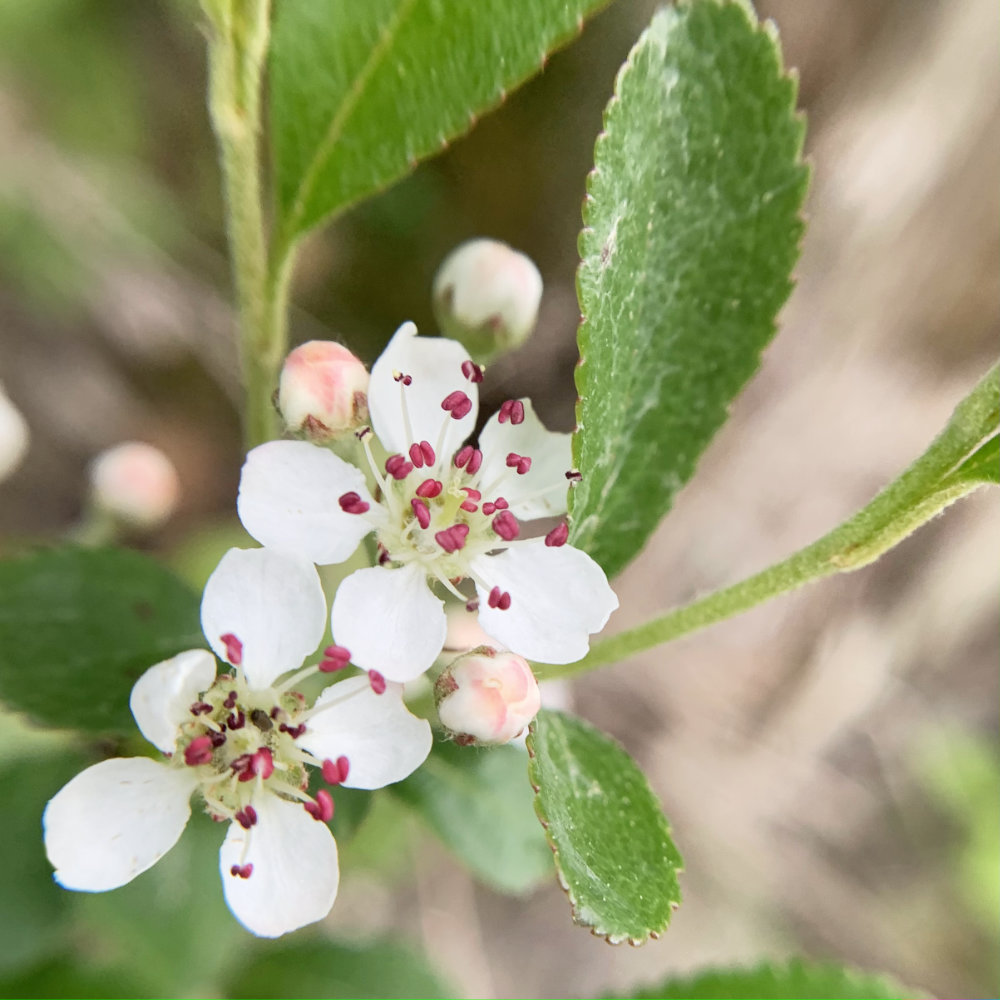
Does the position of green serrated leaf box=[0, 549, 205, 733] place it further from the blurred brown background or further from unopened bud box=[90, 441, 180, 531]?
the blurred brown background

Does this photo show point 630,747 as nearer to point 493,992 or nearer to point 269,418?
point 493,992

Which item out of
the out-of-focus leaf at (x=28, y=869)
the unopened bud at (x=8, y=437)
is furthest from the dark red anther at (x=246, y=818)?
the unopened bud at (x=8, y=437)

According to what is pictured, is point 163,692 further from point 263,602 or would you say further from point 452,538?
point 452,538

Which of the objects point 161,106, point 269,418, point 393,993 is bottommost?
point 393,993

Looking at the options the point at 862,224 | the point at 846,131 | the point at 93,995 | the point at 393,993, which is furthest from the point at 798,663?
the point at 93,995

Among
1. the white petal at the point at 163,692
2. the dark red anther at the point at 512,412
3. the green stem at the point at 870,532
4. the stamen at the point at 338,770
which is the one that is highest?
the dark red anther at the point at 512,412

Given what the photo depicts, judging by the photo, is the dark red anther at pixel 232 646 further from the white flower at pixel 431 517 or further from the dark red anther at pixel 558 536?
the dark red anther at pixel 558 536
